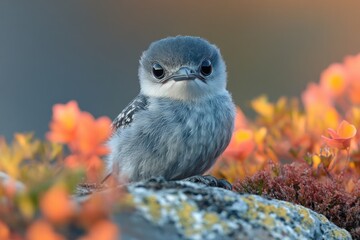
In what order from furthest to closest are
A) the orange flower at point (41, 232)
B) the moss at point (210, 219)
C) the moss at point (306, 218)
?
the moss at point (306, 218) < the moss at point (210, 219) < the orange flower at point (41, 232)

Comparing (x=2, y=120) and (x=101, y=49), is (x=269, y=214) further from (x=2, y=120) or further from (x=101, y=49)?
(x=101, y=49)

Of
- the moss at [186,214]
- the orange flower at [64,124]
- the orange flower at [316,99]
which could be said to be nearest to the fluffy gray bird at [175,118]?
the orange flower at [64,124]

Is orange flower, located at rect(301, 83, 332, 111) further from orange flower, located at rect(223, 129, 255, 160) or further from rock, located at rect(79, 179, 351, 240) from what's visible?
rock, located at rect(79, 179, 351, 240)

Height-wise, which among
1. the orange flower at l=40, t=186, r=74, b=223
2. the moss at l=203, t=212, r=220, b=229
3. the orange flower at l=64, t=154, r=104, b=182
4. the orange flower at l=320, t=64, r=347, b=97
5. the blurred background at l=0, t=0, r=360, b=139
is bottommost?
the orange flower at l=40, t=186, r=74, b=223

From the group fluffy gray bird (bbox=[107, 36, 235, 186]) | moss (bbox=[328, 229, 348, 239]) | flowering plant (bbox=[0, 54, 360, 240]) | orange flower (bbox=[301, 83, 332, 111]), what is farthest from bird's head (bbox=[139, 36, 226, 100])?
moss (bbox=[328, 229, 348, 239])

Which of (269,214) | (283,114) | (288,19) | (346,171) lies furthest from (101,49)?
(269,214)

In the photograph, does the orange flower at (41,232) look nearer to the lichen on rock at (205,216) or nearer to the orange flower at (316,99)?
the lichen on rock at (205,216)
